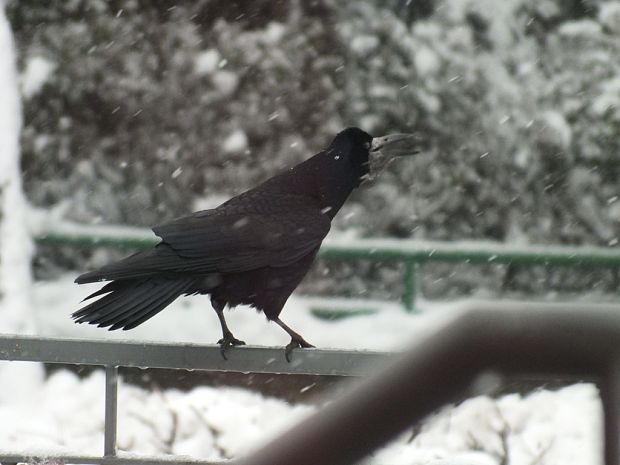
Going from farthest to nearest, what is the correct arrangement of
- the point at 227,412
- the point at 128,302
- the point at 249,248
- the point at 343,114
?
the point at 343,114 < the point at 227,412 < the point at 249,248 < the point at 128,302

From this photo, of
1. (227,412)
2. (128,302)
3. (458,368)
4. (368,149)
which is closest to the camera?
(458,368)

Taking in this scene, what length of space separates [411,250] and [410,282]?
0.53ft

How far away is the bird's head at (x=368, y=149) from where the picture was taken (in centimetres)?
382

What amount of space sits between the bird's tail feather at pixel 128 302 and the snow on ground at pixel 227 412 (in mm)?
668

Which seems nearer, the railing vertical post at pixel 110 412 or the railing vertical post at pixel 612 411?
the railing vertical post at pixel 612 411

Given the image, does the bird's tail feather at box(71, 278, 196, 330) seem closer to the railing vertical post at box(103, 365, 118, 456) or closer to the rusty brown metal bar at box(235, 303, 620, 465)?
the railing vertical post at box(103, 365, 118, 456)

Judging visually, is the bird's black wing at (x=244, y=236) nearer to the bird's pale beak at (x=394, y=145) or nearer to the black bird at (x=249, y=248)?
the black bird at (x=249, y=248)

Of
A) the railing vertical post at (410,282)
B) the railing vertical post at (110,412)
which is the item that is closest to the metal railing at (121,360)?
the railing vertical post at (110,412)

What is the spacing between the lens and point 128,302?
3.06 m

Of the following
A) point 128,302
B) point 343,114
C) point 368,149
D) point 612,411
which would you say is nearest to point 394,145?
point 368,149

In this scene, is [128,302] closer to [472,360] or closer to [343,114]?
[472,360]

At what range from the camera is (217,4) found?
6.99 metres

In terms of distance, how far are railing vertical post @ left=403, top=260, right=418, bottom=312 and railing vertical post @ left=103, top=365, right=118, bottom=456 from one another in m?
3.47

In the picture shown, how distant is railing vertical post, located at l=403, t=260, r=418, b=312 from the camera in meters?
5.80
